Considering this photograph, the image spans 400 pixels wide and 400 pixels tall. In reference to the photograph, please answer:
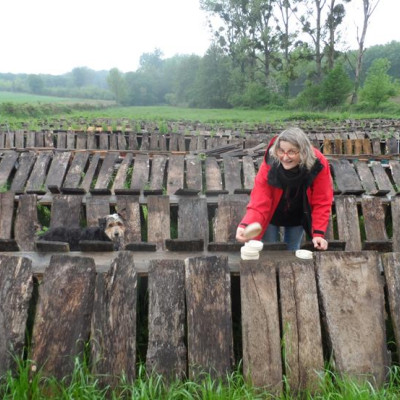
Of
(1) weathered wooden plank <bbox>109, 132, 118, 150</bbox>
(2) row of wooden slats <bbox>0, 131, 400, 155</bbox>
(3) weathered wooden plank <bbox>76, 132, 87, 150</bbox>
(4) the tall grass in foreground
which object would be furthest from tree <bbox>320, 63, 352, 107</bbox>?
(4) the tall grass in foreground

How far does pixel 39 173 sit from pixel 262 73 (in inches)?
2130

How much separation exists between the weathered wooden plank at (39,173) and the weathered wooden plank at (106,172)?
92 centimetres

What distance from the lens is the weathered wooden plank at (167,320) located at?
217 centimetres

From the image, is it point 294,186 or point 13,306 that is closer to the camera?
point 13,306

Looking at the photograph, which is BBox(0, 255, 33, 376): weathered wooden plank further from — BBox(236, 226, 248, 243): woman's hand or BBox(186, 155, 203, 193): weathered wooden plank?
BBox(186, 155, 203, 193): weathered wooden plank

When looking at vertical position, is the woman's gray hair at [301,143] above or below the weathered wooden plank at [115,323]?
above

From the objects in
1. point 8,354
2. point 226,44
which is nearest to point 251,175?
point 8,354

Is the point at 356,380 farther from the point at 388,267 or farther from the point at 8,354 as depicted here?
the point at 8,354

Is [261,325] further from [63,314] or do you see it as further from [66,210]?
[66,210]

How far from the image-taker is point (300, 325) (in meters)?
2.29

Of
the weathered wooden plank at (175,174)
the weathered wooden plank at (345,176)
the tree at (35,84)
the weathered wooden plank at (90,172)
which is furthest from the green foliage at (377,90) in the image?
the tree at (35,84)

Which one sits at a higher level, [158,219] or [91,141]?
[91,141]

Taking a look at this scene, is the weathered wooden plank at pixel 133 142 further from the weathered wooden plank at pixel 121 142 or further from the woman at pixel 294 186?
the woman at pixel 294 186

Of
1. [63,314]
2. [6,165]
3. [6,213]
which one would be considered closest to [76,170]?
[6,165]
